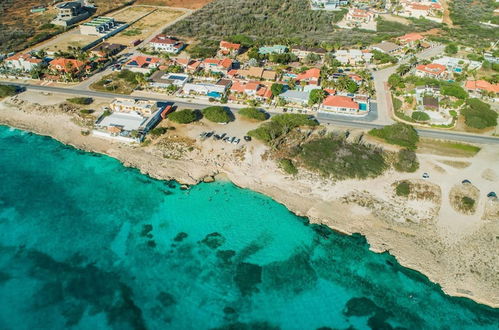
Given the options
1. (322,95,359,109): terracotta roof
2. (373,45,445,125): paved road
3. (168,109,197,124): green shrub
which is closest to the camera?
(168,109,197,124): green shrub

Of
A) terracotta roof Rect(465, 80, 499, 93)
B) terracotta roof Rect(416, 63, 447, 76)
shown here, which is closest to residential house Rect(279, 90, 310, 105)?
terracotta roof Rect(416, 63, 447, 76)

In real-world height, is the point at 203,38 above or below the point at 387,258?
above

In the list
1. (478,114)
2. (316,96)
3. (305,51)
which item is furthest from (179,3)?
(478,114)

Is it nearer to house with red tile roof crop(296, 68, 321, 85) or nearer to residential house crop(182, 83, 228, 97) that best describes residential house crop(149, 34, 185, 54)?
residential house crop(182, 83, 228, 97)

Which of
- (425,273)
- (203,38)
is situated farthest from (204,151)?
(203,38)

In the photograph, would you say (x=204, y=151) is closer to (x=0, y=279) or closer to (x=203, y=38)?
(x=0, y=279)

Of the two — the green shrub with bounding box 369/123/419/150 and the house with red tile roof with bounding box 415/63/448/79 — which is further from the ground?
A: the house with red tile roof with bounding box 415/63/448/79
